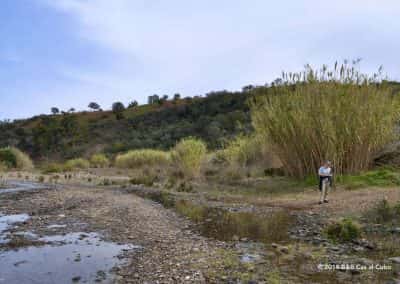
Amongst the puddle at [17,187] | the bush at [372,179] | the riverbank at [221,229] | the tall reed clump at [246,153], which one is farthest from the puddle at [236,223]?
the tall reed clump at [246,153]

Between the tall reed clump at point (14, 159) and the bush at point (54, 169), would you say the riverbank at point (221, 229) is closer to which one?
the bush at point (54, 169)

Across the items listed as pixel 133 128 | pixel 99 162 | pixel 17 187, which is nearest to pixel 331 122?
pixel 17 187

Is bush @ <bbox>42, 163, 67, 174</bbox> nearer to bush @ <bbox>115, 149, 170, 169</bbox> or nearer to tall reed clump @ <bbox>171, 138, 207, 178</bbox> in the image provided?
bush @ <bbox>115, 149, 170, 169</bbox>

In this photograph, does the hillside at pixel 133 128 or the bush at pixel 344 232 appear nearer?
the bush at pixel 344 232

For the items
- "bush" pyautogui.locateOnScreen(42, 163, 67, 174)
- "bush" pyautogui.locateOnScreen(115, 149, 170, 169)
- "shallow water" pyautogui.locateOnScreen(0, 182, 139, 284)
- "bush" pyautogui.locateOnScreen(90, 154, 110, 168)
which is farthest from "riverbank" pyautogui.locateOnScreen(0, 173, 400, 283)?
"bush" pyautogui.locateOnScreen(90, 154, 110, 168)

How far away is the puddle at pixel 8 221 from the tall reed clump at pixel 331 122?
390 inches

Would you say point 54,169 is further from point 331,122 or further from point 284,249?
point 284,249

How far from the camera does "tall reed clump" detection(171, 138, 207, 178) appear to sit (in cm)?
2031

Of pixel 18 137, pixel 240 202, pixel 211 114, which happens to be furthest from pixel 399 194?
pixel 18 137

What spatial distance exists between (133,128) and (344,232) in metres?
45.3

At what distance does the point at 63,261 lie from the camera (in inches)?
271

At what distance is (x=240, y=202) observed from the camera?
13.3m

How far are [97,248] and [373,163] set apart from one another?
1275cm

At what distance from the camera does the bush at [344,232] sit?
810 cm
